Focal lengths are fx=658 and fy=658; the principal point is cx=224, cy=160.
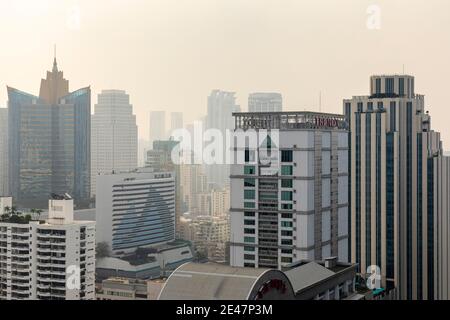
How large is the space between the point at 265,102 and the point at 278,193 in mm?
2705

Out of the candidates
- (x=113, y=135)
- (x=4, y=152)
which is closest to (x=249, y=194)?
(x=113, y=135)

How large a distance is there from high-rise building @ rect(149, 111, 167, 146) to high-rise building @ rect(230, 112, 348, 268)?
6426mm

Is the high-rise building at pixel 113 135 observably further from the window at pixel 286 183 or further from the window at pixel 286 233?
the window at pixel 286 233

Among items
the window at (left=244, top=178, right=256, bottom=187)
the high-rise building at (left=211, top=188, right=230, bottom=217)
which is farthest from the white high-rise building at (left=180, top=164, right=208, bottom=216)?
the window at (left=244, top=178, right=256, bottom=187)

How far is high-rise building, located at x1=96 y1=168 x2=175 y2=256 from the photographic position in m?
13.8

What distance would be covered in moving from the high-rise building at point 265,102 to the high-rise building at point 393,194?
1.38 meters

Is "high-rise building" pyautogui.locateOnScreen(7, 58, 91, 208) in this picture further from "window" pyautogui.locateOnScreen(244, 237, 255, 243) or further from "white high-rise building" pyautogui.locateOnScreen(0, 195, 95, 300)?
"window" pyautogui.locateOnScreen(244, 237, 255, 243)

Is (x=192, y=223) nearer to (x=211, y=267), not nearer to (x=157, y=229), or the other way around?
(x=157, y=229)

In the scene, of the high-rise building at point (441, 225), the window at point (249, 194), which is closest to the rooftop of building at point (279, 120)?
the window at point (249, 194)

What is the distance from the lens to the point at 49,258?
745 cm

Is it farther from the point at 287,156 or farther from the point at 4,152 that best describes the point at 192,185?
the point at 287,156

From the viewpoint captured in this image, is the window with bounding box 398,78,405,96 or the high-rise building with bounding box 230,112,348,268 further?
the window with bounding box 398,78,405,96

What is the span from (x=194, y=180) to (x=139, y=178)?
1203 millimetres
